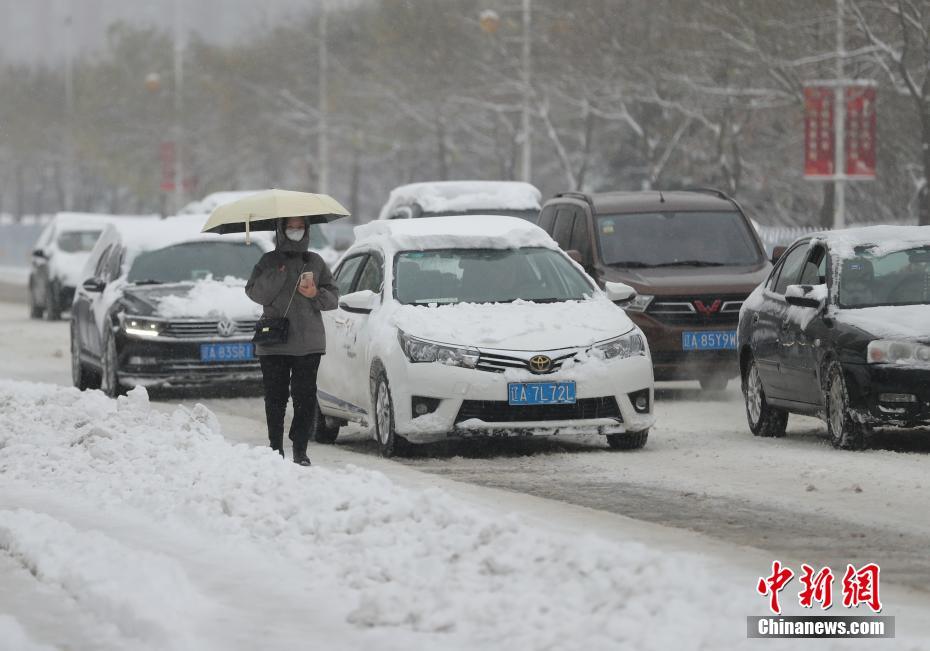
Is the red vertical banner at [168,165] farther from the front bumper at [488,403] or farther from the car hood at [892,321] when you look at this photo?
the car hood at [892,321]

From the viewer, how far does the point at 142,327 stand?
18.9 m

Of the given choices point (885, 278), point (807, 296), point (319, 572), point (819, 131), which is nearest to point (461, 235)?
point (807, 296)

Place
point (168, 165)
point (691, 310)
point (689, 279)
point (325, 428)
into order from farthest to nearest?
point (168, 165) → point (689, 279) → point (691, 310) → point (325, 428)

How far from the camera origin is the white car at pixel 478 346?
43.4 feet

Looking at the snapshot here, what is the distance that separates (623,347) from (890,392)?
1738 millimetres

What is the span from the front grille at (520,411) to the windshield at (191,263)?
6877 millimetres

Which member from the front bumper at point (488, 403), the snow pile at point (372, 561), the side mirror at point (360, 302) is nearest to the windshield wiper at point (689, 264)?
the side mirror at point (360, 302)

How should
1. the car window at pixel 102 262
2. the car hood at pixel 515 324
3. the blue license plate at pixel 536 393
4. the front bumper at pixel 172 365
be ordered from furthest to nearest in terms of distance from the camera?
the car window at pixel 102 262 < the front bumper at pixel 172 365 < the car hood at pixel 515 324 < the blue license plate at pixel 536 393

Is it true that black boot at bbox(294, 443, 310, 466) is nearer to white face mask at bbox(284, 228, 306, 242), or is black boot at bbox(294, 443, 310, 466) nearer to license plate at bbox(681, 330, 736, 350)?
white face mask at bbox(284, 228, 306, 242)

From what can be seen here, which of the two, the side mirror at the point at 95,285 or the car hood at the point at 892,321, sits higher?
the car hood at the point at 892,321

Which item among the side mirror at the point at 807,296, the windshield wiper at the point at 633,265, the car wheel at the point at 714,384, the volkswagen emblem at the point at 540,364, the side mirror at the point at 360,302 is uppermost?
the side mirror at the point at 807,296

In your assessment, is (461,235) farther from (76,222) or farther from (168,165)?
(168,165)

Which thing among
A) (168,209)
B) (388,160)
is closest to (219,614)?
(388,160)

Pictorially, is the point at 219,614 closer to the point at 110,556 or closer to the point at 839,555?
the point at 110,556
